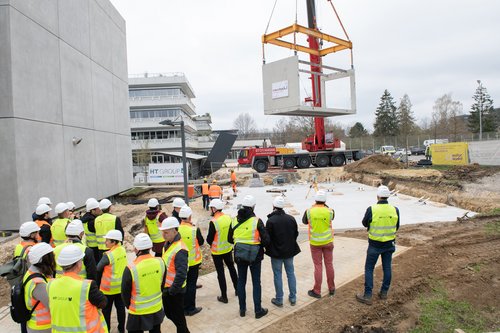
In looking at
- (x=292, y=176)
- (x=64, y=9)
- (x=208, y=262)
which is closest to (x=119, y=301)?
(x=208, y=262)

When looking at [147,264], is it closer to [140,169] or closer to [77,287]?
[77,287]

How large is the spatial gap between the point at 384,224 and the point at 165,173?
17338 millimetres

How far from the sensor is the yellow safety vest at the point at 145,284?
10.6ft

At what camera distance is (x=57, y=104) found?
12.8 m

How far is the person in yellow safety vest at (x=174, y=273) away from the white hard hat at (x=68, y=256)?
1.14 meters

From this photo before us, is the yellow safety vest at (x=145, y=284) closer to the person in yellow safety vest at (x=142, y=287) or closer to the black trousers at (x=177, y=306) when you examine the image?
the person in yellow safety vest at (x=142, y=287)

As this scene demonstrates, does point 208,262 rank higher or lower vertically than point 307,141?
lower

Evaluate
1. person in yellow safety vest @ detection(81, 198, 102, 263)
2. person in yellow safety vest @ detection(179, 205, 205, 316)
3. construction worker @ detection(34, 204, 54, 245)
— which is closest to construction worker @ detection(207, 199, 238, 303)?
person in yellow safety vest @ detection(179, 205, 205, 316)

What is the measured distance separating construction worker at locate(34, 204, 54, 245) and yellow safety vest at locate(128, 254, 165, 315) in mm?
2925

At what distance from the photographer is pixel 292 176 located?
24797 millimetres

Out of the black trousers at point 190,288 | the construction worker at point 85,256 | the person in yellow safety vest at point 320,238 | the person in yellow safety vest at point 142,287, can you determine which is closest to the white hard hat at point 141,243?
the person in yellow safety vest at point 142,287

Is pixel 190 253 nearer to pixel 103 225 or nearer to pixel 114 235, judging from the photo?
pixel 114 235

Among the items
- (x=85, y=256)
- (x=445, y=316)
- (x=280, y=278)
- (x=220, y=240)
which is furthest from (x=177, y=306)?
(x=445, y=316)

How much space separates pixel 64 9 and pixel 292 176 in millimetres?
17230
